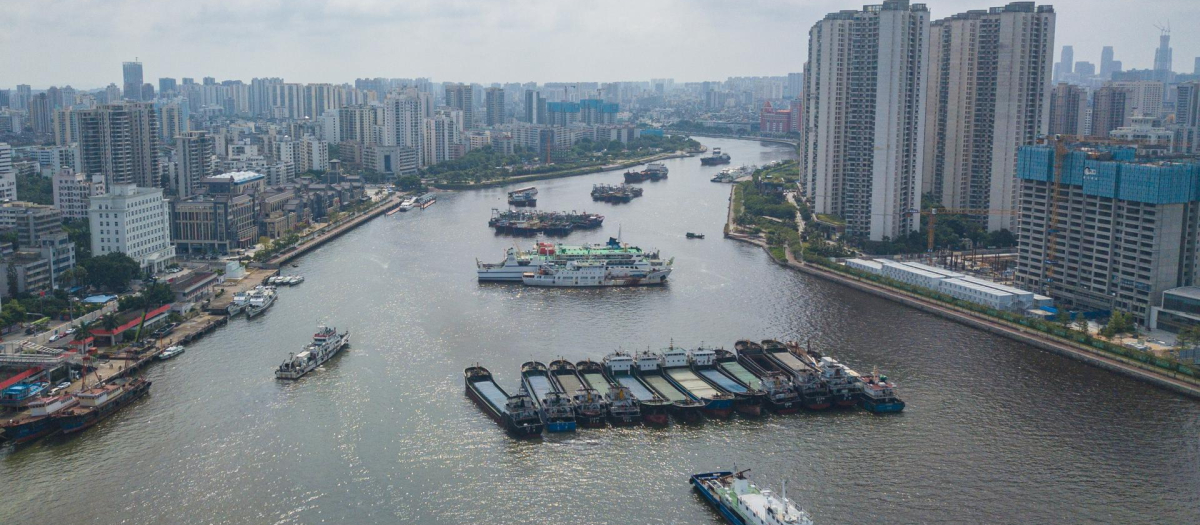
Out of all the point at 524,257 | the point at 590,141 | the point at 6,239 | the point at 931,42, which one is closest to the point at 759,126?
the point at 590,141

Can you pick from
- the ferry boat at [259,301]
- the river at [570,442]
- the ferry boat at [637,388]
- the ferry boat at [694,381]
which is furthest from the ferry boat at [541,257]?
the ferry boat at [694,381]

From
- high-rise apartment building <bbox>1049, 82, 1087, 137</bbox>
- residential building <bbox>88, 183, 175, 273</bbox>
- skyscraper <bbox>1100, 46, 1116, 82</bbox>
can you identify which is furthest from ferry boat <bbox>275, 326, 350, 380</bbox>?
skyscraper <bbox>1100, 46, 1116, 82</bbox>

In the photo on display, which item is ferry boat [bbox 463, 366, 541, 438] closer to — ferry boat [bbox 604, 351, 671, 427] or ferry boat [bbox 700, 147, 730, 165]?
ferry boat [bbox 604, 351, 671, 427]

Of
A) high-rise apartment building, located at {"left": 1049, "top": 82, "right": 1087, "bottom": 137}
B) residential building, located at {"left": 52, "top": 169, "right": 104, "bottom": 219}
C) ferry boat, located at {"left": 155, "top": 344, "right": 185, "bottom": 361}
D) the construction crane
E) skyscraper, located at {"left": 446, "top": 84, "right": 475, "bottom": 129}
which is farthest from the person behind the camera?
skyscraper, located at {"left": 446, "top": 84, "right": 475, "bottom": 129}

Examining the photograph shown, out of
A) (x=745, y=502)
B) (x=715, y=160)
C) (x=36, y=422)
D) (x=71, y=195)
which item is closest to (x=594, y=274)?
(x=36, y=422)

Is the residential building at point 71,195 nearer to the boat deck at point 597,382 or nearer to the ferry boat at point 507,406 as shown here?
the ferry boat at point 507,406

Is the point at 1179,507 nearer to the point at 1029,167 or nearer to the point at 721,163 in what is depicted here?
the point at 1029,167

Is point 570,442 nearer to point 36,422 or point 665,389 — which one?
point 665,389
